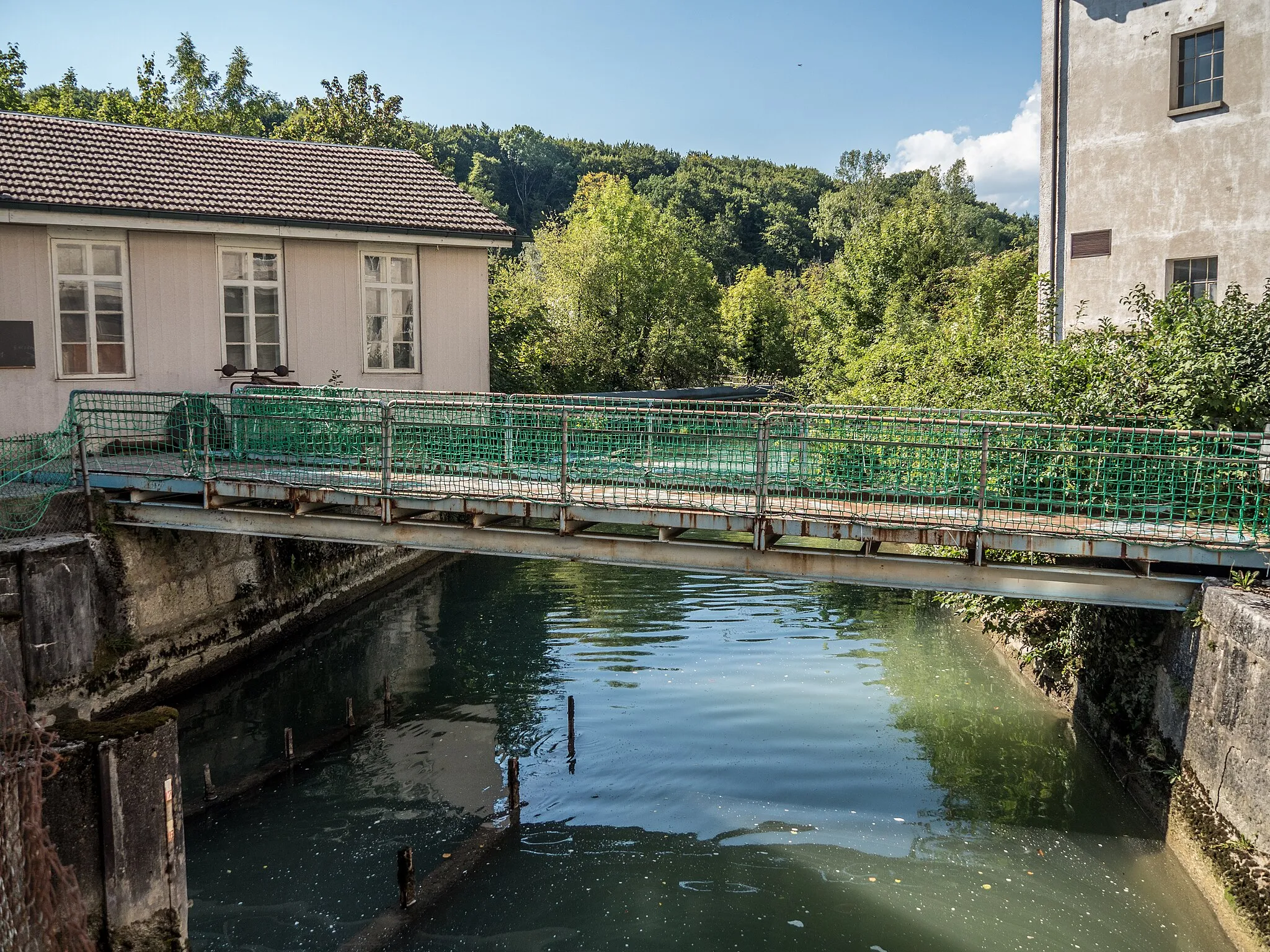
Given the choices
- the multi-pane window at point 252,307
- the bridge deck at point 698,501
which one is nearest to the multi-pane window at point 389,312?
the multi-pane window at point 252,307

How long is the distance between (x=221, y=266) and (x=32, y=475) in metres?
5.07

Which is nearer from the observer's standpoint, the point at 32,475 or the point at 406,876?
the point at 406,876

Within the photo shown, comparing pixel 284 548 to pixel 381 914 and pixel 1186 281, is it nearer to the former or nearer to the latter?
pixel 381 914

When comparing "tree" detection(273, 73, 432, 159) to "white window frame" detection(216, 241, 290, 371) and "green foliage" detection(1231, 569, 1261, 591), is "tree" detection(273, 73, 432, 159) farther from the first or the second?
"green foliage" detection(1231, 569, 1261, 591)

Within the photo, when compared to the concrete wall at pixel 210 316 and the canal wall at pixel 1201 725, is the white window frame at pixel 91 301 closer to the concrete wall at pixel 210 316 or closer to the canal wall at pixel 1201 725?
the concrete wall at pixel 210 316

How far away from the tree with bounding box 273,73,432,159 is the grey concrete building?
26033 mm

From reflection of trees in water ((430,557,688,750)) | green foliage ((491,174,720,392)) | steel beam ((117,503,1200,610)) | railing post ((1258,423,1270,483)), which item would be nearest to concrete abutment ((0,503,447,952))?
steel beam ((117,503,1200,610))

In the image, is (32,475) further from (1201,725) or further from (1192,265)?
(1192,265)

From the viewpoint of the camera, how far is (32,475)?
1328 cm

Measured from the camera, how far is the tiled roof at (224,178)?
616 inches

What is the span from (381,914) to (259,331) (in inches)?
442

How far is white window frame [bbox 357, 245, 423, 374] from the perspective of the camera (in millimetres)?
18438

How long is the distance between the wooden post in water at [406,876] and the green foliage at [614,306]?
25.7 meters

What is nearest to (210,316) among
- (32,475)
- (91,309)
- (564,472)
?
(91,309)
